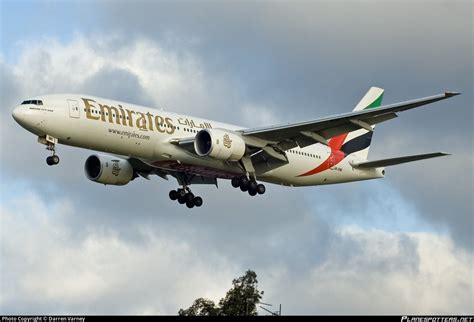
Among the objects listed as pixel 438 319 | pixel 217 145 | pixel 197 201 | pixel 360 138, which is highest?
pixel 360 138

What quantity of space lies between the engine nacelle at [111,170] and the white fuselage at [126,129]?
490cm

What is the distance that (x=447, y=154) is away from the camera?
53344 millimetres

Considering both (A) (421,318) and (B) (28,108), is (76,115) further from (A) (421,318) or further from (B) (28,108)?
(A) (421,318)

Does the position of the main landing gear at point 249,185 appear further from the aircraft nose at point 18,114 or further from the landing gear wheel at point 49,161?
the aircraft nose at point 18,114

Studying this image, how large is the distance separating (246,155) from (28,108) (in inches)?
481

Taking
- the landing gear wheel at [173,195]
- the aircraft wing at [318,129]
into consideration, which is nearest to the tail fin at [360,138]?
the aircraft wing at [318,129]

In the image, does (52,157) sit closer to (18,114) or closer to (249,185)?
(18,114)

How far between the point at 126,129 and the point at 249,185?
8.11 metres

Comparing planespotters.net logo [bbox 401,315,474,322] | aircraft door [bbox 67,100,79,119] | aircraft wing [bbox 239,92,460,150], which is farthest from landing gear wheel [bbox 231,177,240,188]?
planespotters.net logo [bbox 401,315,474,322]

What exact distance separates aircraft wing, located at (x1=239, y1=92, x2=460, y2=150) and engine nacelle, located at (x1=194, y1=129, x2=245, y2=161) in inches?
71.2

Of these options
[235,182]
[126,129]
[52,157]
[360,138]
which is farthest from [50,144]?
[360,138]

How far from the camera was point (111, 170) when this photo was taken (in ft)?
196

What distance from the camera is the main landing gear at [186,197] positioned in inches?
2391

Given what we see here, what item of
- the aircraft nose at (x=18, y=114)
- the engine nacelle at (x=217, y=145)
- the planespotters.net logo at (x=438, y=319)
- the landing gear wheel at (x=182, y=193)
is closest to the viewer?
the planespotters.net logo at (x=438, y=319)
